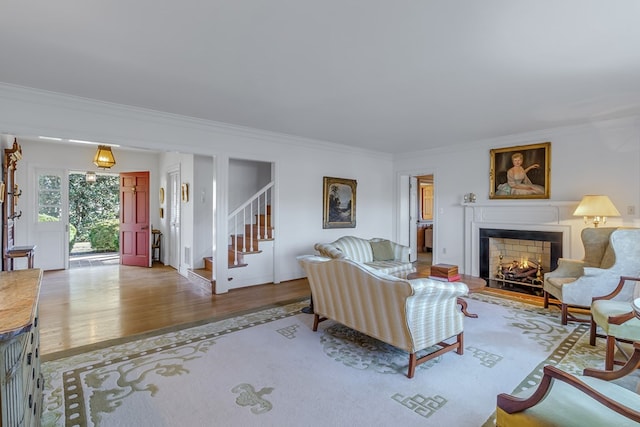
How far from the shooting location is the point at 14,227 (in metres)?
5.83

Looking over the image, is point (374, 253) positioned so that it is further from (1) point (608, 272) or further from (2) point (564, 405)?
(2) point (564, 405)

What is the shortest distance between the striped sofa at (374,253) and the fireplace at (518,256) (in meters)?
1.49

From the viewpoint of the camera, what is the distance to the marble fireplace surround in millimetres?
4836

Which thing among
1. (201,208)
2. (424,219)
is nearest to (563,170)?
(424,219)

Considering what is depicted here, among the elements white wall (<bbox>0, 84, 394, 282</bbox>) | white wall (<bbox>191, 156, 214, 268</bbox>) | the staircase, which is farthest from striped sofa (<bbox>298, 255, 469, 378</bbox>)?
white wall (<bbox>191, 156, 214, 268</bbox>)

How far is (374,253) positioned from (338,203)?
4.86 ft

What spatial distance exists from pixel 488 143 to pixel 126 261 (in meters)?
7.86

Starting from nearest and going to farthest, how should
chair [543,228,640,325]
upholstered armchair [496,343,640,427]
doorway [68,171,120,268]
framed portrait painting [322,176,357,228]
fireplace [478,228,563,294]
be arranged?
upholstered armchair [496,343,640,427], chair [543,228,640,325], fireplace [478,228,563,294], framed portrait painting [322,176,357,228], doorway [68,171,120,268]

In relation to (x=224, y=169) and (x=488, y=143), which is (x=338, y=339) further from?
(x=488, y=143)

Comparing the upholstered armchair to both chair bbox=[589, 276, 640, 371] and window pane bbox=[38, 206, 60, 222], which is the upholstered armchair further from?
window pane bbox=[38, 206, 60, 222]

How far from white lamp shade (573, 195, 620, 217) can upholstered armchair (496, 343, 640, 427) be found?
135 inches

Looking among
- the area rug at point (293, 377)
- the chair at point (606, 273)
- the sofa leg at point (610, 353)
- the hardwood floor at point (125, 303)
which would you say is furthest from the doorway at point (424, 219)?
the sofa leg at point (610, 353)

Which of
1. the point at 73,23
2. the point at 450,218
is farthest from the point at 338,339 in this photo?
the point at 450,218

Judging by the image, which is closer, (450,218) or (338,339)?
(338,339)
